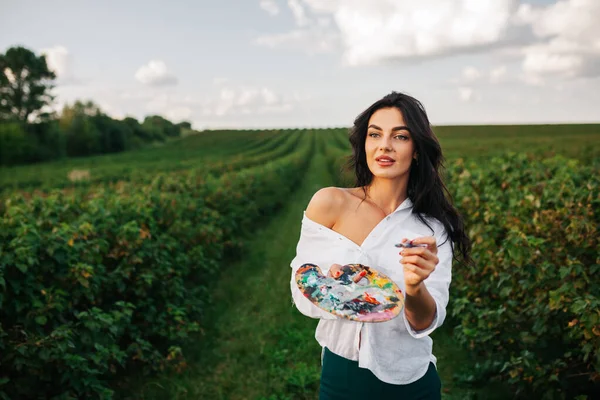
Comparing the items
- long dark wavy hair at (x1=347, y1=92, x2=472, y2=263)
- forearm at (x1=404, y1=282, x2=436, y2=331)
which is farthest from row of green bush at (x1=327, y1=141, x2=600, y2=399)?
forearm at (x1=404, y1=282, x2=436, y2=331)

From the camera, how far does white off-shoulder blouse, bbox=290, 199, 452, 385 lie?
1896 mm

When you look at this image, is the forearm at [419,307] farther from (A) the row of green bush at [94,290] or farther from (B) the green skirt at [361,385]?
(A) the row of green bush at [94,290]

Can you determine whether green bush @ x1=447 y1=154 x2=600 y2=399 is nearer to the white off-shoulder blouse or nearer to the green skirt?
the green skirt

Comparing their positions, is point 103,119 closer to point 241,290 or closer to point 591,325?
point 241,290

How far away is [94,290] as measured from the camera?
4.11 meters

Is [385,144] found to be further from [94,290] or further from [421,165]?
[94,290]

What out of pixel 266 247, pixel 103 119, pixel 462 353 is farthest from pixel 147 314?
pixel 103 119

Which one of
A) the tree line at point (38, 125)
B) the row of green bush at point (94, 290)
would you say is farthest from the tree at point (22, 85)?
the row of green bush at point (94, 290)

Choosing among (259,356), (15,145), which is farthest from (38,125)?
(259,356)

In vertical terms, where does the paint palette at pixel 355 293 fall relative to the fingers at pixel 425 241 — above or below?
below

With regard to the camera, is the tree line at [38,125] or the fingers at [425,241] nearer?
the fingers at [425,241]

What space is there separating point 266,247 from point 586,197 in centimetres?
701

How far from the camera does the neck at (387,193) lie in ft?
6.91

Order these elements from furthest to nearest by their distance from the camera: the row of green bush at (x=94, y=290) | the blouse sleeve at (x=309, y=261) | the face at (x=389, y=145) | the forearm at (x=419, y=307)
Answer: the row of green bush at (x=94, y=290), the face at (x=389, y=145), the blouse sleeve at (x=309, y=261), the forearm at (x=419, y=307)
